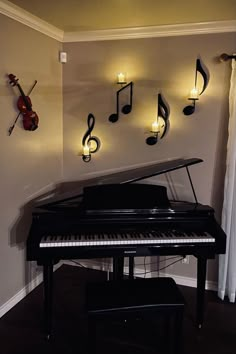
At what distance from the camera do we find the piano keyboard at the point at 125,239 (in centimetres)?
226

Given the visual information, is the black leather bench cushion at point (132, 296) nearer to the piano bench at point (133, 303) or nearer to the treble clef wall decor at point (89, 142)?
the piano bench at point (133, 303)

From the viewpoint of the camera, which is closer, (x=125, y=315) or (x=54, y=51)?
(x=125, y=315)

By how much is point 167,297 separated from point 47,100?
2071 millimetres

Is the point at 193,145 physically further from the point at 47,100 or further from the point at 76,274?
the point at 76,274

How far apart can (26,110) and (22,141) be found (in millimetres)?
265

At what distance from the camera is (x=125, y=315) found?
6.49 ft

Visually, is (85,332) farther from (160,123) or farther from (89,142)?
(160,123)

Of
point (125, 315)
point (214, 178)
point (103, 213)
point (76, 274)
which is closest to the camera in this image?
point (125, 315)

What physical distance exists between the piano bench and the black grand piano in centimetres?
24

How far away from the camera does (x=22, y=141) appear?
8.99 feet

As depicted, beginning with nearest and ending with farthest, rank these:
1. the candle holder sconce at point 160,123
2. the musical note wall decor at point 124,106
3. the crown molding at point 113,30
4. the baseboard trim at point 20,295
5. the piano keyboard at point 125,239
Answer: the piano keyboard at point 125,239
the crown molding at point 113,30
the baseboard trim at point 20,295
the candle holder sconce at point 160,123
the musical note wall decor at point 124,106

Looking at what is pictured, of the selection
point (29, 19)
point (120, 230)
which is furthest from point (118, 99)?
point (120, 230)

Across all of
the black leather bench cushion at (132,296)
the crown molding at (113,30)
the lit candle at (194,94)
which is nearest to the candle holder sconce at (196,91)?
the lit candle at (194,94)

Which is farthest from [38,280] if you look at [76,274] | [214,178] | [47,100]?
[214,178]
